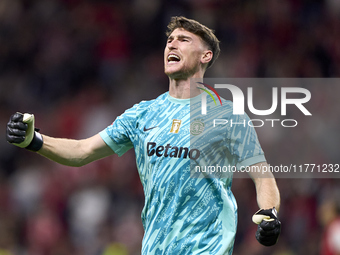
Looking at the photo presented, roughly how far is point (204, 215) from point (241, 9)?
797cm

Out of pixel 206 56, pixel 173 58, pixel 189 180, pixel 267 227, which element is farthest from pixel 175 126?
pixel 267 227

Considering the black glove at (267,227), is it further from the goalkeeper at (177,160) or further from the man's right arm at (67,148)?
the man's right arm at (67,148)

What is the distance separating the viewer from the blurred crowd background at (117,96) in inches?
353

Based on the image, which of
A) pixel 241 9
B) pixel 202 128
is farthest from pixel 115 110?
pixel 202 128

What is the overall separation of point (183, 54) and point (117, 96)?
20.4ft

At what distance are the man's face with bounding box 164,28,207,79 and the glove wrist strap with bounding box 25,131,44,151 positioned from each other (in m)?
1.12

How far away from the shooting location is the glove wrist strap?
14.9 feet

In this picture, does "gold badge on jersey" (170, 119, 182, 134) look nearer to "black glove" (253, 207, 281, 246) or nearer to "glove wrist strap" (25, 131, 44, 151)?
"black glove" (253, 207, 281, 246)

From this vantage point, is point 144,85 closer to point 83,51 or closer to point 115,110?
point 115,110

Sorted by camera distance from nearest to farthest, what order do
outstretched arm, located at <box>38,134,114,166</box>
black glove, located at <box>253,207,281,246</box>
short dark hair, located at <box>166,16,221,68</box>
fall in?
1. black glove, located at <box>253,207,281,246</box>
2. outstretched arm, located at <box>38,134,114,166</box>
3. short dark hair, located at <box>166,16,221,68</box>

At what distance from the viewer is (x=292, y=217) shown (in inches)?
347

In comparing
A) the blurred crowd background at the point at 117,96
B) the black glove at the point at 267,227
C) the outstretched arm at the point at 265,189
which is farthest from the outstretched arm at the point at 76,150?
the blurred crowd background at the point at 117,96

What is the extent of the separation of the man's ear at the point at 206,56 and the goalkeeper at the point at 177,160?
3.4 inches

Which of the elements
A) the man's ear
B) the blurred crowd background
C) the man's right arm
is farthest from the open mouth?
the blurred crowd background
